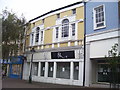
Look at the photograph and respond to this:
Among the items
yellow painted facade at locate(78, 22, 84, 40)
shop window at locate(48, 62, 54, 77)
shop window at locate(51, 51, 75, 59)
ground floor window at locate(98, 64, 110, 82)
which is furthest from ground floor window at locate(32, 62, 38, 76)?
ground floor window at locate(98, 64, 110, 82)

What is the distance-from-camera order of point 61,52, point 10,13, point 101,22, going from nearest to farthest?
point 101,22, point 61,52, point 10,13

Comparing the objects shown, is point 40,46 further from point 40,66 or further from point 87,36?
point 87,36

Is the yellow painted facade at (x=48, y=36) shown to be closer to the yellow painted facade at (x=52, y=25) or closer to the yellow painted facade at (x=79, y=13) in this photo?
the yellow painted facade at (x=52, y=25)

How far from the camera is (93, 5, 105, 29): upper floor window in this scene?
18595 millimetres

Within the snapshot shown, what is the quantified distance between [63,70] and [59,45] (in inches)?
113

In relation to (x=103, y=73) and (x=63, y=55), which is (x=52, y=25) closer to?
(x=63, y=55)

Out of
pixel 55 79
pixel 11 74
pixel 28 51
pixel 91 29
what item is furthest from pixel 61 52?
pixel 11 74

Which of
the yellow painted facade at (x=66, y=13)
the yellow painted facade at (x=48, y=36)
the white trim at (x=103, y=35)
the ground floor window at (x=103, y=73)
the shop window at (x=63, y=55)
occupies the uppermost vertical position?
the yellow painted facade at (x=66, y=13)

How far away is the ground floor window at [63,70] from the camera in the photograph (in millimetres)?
21897

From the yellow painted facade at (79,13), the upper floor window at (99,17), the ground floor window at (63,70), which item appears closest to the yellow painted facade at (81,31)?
the yellow painted facade at (79,13)

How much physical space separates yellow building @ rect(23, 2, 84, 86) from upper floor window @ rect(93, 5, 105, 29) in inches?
68.3

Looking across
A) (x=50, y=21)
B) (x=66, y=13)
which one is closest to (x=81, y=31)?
(x=66, y=13)

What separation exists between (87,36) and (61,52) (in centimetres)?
405

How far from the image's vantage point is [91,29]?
63.8ft
